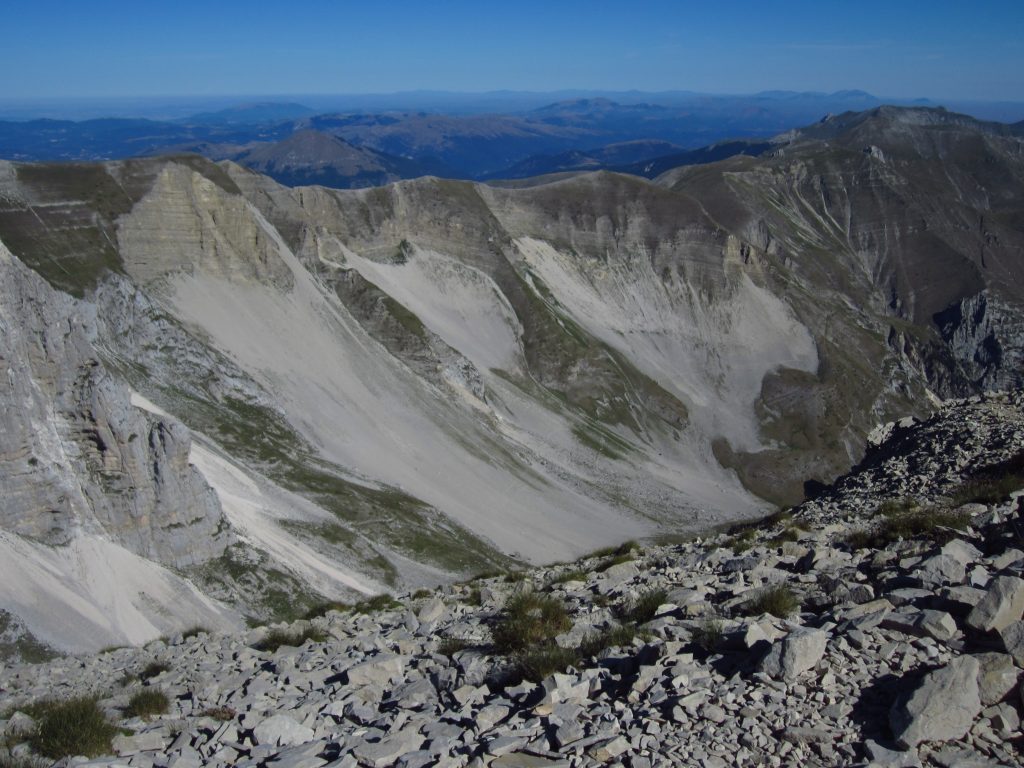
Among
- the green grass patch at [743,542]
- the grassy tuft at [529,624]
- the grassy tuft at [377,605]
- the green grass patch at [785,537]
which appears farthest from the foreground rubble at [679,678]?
the grassy tuft at [377,605]

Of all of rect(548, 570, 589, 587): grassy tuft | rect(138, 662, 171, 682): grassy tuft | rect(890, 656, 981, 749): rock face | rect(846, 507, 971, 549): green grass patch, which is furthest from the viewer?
rect(548, 570, 589, 587): grassy tuft

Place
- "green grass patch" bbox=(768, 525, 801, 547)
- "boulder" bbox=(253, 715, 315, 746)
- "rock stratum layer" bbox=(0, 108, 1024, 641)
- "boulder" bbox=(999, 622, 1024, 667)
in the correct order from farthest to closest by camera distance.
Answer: "rock stratum layer" bbox=(0, 108, 1024, 641) → "green grass patch" bbox=(768, 525, 801, 547) → "boulder" bbox=(253, 715, 315, 746) → "boulder" bbox=(999, 622, 1024, 667)

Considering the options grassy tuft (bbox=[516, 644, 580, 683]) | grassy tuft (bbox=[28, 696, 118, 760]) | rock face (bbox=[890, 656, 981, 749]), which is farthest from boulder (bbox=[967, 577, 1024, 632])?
grassy tuft (bbox=[28, 696, 118, 760])

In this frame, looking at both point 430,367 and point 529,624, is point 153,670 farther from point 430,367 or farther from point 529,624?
point 430,367

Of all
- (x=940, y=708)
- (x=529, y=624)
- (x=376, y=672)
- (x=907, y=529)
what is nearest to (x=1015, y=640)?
(x=940, y=708)

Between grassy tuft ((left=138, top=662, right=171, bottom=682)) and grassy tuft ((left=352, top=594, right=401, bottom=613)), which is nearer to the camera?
grassy tuft ((left=138, top=662, right=171, bottom=682))

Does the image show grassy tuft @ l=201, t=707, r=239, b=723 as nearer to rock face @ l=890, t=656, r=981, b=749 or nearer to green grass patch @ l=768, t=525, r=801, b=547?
rock face @ l=890, t=656, r=981, b=749
